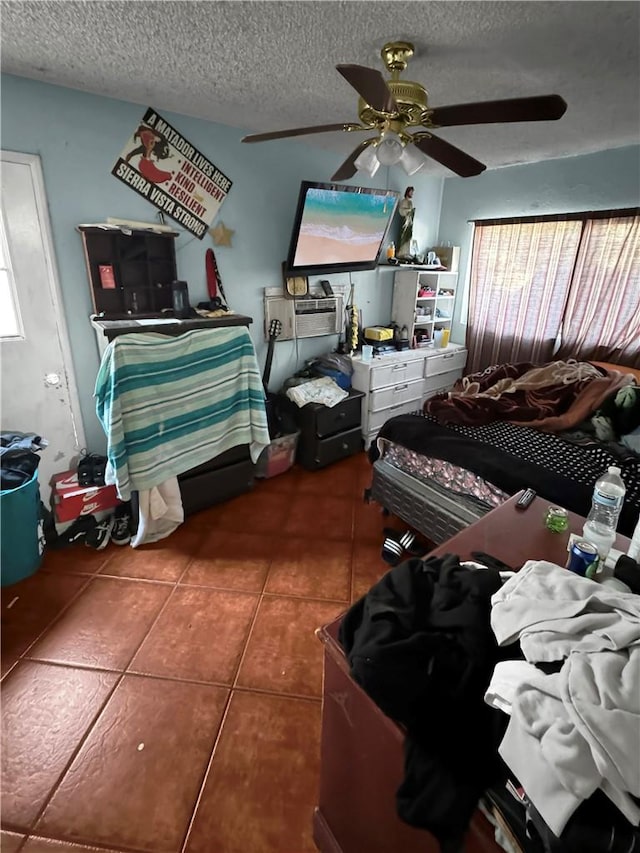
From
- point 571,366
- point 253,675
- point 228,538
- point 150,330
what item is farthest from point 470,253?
point 253,675

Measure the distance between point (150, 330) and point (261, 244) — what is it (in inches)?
47.8

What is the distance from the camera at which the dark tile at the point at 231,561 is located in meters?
2.06

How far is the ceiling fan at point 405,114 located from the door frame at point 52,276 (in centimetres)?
114

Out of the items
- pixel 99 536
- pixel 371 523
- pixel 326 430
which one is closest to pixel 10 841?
pixel 99 536

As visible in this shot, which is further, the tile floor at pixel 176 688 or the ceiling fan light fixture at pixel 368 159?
the ceiling fan light fixture at pixel 368 159

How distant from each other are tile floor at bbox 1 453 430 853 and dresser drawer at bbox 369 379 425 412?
1.14m

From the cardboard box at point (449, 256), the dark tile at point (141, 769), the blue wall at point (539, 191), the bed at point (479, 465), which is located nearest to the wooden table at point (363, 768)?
the dark tile at point (141, 769)

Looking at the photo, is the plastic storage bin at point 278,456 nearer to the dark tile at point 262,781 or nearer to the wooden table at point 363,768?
the dark tile at point 262,781

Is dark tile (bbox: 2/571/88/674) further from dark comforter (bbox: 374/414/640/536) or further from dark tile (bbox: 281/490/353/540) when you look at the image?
dark comforter (bbox: 374/414/640/536)

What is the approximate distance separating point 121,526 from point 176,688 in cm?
107

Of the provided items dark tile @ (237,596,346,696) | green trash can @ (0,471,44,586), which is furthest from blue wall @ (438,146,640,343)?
green trash can @ (0,471,44,586)

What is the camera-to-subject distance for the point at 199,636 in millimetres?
1760

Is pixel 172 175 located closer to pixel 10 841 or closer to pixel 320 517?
pixel 320 517

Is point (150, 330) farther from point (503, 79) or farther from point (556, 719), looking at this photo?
point (556, 719)
